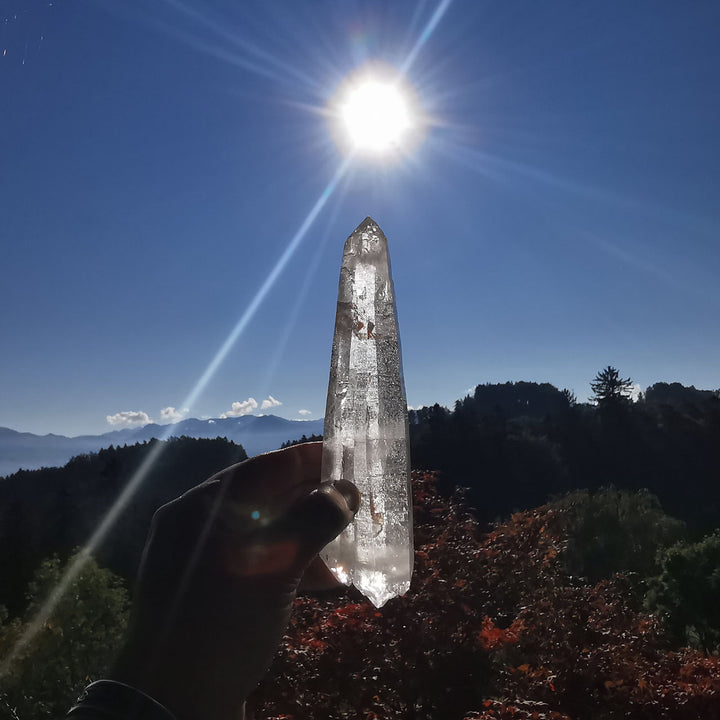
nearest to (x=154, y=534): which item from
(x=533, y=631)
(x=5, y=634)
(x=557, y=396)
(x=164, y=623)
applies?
(x=164, y=623)

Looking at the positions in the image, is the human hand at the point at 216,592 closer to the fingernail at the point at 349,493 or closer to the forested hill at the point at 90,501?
the fingernail at the point at 349,493

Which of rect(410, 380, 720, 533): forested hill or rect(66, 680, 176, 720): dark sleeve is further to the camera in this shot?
rect(410, 380, 720, 533): forested hill

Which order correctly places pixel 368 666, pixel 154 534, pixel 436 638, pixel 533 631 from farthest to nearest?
pixel 533 631 → pixel 436 638 → pixel 368 666 → pixel 154 534

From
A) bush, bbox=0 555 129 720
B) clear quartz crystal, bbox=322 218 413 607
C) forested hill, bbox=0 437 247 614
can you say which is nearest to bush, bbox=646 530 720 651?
forested hill, bbox=0 437 247 614

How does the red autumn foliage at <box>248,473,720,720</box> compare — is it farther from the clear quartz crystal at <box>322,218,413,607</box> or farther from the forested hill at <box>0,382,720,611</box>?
the forested hill at <box>0,382,720,611</box>

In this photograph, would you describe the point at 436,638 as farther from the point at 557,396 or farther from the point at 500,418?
the point at 557,396

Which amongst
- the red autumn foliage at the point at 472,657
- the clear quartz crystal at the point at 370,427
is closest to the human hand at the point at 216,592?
the clear quartz crystal at the point at 370,427
